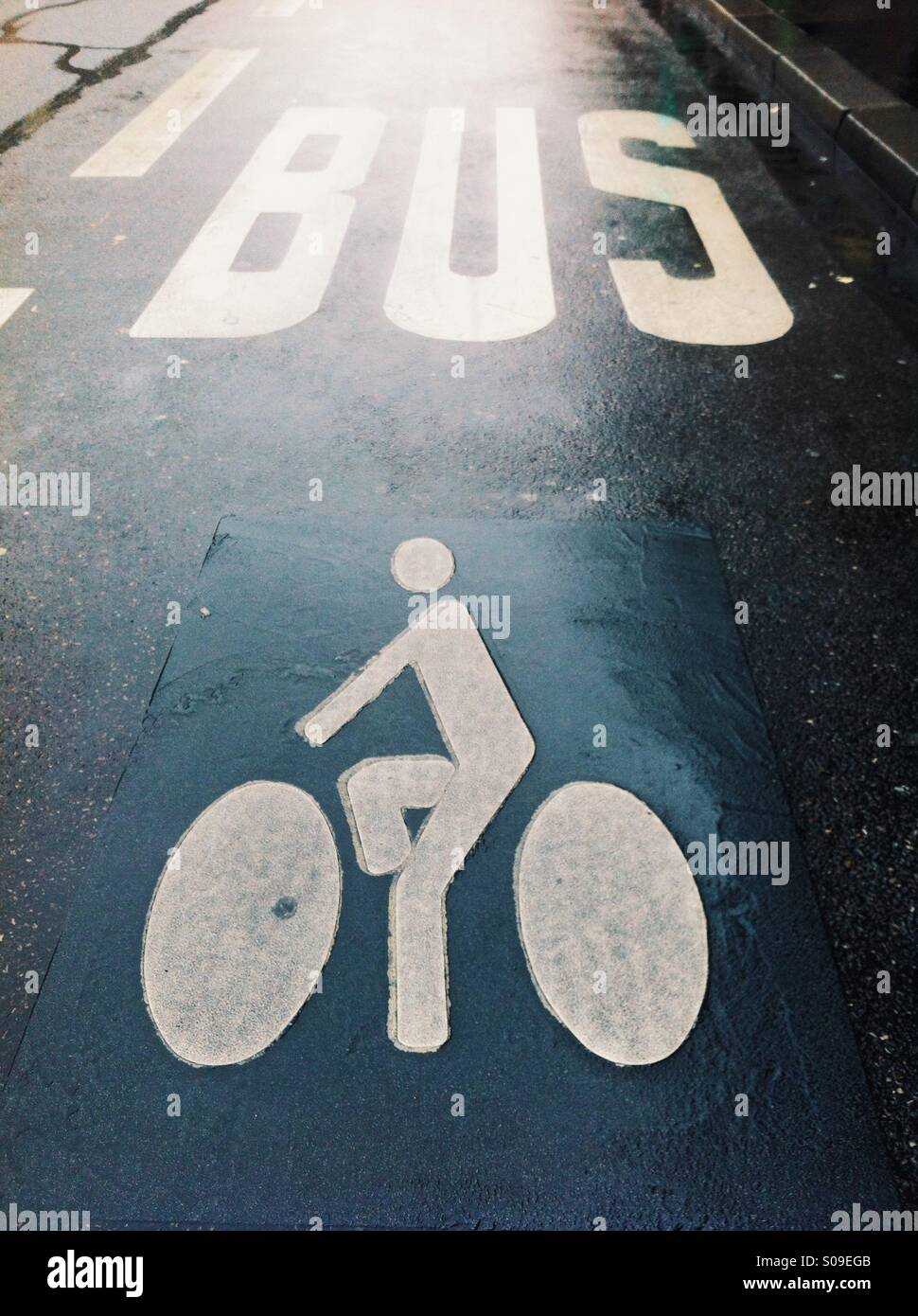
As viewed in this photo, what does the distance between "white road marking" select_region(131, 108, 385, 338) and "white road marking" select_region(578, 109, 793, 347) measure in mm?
1797

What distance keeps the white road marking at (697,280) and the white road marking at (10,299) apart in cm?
344

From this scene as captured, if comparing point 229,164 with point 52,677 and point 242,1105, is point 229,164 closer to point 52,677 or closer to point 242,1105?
point 52,677

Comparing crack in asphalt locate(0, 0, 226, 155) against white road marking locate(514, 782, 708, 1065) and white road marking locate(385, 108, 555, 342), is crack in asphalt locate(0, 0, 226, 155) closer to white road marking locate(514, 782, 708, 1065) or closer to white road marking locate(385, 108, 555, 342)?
white road marking locate(385, 108, 555, 342)

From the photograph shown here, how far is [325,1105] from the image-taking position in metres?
1.99

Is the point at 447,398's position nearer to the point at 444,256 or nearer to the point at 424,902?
the point at 444,256

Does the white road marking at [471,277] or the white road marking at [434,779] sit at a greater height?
the white road marking at [471,277]

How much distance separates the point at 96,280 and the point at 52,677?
3.29 meters

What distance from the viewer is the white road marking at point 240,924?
2.13 m

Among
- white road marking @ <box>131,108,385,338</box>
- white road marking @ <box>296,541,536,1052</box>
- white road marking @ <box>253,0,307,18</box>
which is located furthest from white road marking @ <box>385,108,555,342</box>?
white road marking @ <box>253,0,307,18</box>

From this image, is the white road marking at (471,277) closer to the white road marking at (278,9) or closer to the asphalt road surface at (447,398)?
the asphalt road surface at (447,398)

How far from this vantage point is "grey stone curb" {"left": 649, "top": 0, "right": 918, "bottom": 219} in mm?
5871

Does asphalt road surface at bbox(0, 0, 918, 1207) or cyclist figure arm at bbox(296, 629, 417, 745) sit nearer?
asphalt road surface at bbox(0, 0, 918, 1207)

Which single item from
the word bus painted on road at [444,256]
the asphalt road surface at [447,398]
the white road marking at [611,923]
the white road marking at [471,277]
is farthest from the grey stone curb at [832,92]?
the white road marking at [611,923]

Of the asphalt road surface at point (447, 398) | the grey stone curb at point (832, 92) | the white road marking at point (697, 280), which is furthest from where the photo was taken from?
the grey stone curb at point (832, 92)
